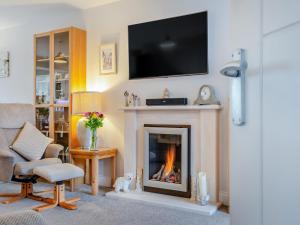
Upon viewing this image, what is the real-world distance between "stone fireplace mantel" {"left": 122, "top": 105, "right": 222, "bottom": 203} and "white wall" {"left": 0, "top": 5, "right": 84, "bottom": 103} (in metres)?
1.81

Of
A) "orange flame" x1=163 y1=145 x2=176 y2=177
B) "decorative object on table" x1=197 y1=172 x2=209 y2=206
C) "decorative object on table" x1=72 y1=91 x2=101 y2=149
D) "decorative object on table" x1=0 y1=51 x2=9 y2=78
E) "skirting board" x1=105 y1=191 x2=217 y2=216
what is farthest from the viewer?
"decorative object on table" x1=0 y1=51 x2=9 y2=78

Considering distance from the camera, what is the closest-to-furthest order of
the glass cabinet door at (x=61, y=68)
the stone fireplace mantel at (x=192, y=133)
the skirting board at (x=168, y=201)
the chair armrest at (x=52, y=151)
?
the skirting board at (x=168, y=201), the stone fireplace mantel at (x=192, y=133), the chair armrest at (x=52, y=151), the glass cabinet door at (x=61, y=68)

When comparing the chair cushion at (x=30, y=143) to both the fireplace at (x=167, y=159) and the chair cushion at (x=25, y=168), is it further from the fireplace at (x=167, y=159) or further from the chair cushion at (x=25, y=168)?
the fireplace at (x=167, y=159)

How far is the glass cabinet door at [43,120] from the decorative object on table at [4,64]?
4.92 ft

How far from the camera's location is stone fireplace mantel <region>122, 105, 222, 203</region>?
3277 millimetres

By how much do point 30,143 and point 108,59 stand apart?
1521mm

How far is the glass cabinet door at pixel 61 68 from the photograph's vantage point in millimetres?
4304

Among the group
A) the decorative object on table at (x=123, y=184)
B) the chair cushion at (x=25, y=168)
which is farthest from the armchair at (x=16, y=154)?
the decorative object on table at (x=123, y=184)

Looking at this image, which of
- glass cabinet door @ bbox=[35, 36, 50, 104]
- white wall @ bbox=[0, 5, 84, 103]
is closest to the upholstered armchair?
glass cabinet door @ bbox=[35, 36, 50, 104]

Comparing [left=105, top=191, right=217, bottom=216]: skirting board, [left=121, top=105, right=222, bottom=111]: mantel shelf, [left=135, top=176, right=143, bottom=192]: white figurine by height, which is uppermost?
[left=121, top=105, right=222, bottom=111]: mantel shelf

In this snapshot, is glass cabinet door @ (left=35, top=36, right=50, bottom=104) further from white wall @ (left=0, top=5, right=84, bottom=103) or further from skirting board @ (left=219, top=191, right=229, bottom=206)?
skirting board @ (left=219, top=191, right=229, bottom=206)

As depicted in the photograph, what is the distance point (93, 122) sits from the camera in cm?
391

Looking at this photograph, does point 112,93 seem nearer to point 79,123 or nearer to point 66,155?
point 79,123

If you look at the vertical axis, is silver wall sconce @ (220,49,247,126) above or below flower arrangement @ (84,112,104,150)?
above
